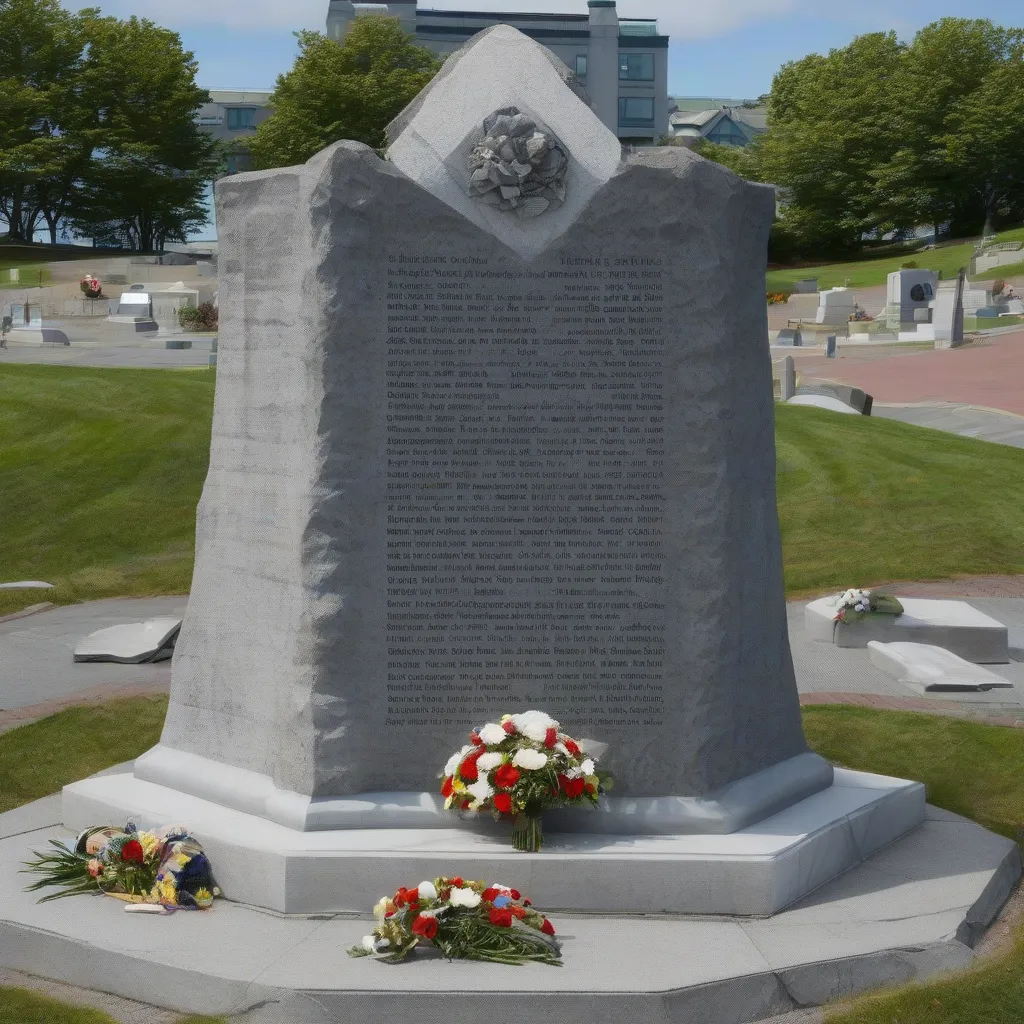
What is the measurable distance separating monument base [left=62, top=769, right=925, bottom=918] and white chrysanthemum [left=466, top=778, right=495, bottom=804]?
0.29 meters

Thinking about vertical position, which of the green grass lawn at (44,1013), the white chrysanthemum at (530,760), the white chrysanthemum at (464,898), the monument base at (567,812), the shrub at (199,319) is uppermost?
the shrub at (199,319)

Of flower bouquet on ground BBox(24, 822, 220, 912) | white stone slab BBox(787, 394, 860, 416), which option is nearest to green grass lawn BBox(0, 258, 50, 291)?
white stone slab BBox(787, 394, 860, 416)

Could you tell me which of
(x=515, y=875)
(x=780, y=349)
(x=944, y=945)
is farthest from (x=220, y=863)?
(x=780, y=349)

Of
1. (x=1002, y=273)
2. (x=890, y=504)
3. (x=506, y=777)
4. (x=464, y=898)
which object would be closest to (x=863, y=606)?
(x=890, y=504)

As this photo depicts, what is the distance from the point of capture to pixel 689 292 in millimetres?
6875

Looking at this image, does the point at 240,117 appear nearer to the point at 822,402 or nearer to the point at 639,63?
the point at 639,63

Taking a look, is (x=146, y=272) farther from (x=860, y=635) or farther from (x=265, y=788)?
(x=265, y=788)

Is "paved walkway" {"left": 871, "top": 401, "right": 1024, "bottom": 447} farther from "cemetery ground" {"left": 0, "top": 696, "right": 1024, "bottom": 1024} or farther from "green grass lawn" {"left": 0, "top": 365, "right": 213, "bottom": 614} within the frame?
"cemetery ground" {"left": 0, "top": 696, "right": 1024, "bottom": 1024}

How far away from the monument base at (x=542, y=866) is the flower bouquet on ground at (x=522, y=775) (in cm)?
18

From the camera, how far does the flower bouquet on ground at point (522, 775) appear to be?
6355 millimetres

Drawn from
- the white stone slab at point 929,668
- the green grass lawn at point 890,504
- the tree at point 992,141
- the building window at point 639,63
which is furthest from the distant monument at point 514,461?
the building window at point 639,63

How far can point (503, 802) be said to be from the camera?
6.33 m

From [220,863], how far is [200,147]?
73650mm

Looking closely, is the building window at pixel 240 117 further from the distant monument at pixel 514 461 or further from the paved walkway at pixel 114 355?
the distant monument at pixel 514 461
